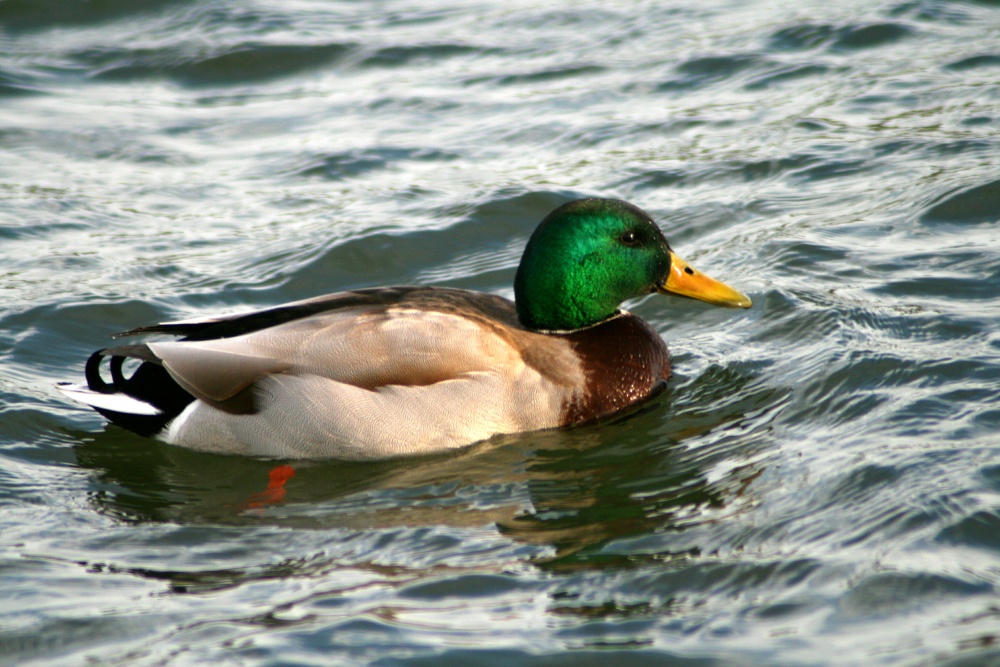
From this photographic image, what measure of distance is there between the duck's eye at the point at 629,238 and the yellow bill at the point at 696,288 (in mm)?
243

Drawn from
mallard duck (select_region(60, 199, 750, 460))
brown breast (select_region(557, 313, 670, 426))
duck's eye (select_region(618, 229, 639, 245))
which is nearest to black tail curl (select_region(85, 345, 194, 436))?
mallard duck (select_region(60, 199, 750, 460))

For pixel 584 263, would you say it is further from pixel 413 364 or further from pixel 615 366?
pixel 413 364

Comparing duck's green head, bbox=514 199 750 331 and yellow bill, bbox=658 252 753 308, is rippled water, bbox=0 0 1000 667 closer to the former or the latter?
yellow bill, bbox=658 252 753 308

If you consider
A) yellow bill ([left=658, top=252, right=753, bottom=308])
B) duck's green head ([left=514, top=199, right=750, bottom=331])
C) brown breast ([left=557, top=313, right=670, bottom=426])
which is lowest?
brown breast ([left=557, top=313, right=670, bottom=426])

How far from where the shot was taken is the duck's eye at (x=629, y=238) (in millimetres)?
6180

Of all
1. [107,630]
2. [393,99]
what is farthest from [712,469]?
[393,99]

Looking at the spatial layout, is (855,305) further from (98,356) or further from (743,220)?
(98,356)

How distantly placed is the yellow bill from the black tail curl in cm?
241

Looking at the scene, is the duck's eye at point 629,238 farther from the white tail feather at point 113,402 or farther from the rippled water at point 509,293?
the white tail feather at point 113,402

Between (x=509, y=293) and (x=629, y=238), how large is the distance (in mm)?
1635

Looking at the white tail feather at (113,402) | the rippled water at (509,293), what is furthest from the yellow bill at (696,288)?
the white tail feather at (113,402)

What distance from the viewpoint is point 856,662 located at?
3.85m

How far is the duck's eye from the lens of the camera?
6.18 metres

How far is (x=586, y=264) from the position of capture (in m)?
6.18
